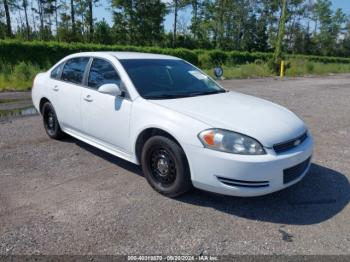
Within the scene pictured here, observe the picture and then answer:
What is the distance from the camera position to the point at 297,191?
12.7 feet

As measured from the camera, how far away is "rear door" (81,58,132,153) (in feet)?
13.1

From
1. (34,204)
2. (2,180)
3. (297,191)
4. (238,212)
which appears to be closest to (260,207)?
(238,212)

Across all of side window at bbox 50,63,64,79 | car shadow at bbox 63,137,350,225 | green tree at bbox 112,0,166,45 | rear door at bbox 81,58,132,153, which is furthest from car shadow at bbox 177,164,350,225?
green tree at bbox 112,0,166,45

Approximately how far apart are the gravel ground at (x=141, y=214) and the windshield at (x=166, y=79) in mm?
1137

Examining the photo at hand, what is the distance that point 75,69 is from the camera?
5.03 metres

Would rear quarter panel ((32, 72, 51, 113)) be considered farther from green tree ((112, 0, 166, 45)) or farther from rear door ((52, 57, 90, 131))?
green tree ((112, 0, 166, 45))

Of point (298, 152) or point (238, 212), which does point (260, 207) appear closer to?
point (238, 212)

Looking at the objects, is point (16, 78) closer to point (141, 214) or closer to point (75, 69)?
point (75, 69)

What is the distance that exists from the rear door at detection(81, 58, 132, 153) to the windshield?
9.2 inches

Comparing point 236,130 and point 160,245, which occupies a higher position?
point 236,130

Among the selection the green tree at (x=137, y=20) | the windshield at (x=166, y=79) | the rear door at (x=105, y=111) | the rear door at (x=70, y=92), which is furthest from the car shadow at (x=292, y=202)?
the green tree at (x=137, y=20)

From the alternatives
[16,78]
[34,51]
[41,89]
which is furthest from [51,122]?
[34,51]

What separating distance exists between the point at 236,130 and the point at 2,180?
2940 millimetres

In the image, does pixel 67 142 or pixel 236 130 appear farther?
pixel 67 142
